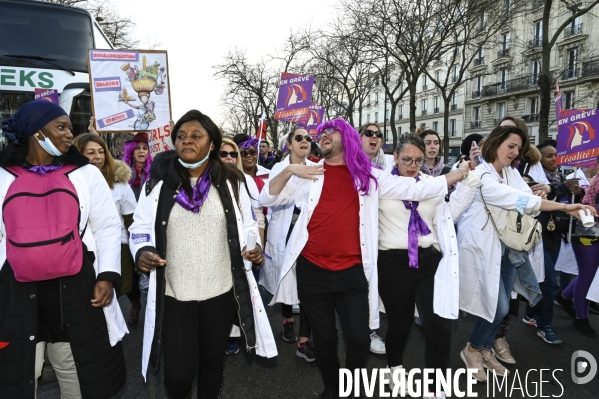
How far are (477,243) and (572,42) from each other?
3955 centimetres

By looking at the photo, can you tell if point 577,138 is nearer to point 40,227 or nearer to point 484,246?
point 484,246

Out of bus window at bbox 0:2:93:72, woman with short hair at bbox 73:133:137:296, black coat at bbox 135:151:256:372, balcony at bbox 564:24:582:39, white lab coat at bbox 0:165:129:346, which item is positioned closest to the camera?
white lab coat at bbox 0:165:129:346

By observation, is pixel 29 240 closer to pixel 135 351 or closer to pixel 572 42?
pixel 135 351

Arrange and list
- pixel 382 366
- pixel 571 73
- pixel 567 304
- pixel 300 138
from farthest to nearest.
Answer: pixel 571 73 < pixel 567 304 < pixel 300 138 < pixel 382 366

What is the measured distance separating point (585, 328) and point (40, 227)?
5.46 meters

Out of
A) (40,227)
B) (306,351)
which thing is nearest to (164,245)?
(40,227)

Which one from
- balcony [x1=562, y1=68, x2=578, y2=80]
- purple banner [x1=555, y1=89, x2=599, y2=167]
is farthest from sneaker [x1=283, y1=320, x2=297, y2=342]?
balcony [x1=562, y1=68, x2=578, y2=80]

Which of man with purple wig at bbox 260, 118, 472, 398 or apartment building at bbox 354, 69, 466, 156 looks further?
apartment building at bbox 354, 69, 466, 156

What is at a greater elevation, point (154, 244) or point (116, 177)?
point (116, 177)

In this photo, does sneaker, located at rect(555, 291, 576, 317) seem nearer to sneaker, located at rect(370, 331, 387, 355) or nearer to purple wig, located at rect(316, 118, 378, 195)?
sneaker, located at rect(370, 331, 387, 355)

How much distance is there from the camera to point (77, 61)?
21.9ft

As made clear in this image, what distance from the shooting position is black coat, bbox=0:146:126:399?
2.23m

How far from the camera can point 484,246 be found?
11.6 feet

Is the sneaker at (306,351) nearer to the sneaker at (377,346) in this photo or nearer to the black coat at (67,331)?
the sneaker at (377,346)
